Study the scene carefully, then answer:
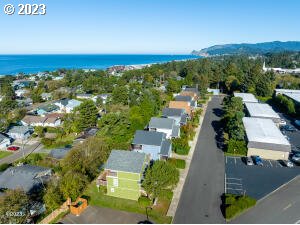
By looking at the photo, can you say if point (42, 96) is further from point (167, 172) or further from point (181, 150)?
point (167, 172)

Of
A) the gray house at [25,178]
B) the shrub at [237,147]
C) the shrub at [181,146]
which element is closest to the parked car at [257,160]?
the shrub at [237,147]

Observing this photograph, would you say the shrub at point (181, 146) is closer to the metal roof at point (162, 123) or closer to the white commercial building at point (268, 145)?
the metal roof at point (162, 123)

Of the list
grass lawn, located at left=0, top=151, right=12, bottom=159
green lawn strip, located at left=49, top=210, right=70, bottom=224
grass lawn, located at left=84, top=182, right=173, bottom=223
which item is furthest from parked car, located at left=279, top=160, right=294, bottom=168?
grass lawn, located at left=0, top=151, right=12, bottom=159

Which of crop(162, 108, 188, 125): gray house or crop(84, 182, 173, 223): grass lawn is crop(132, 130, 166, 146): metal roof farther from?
crop(162, 108, 188, 125): gray house

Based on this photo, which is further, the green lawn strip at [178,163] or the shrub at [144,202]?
the green lawn strip at [178,163]

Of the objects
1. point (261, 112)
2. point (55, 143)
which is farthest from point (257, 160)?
point (55, 143)

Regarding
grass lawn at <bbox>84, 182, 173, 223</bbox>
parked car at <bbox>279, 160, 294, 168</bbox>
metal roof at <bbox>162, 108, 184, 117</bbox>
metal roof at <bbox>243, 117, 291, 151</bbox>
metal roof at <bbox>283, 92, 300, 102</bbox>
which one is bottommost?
grass lawn at <bbox>84, 182, 173, 223</bbox>

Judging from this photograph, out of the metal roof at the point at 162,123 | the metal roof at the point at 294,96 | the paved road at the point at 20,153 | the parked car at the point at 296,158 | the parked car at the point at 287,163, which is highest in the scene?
the metal roof at the point at 294,96
